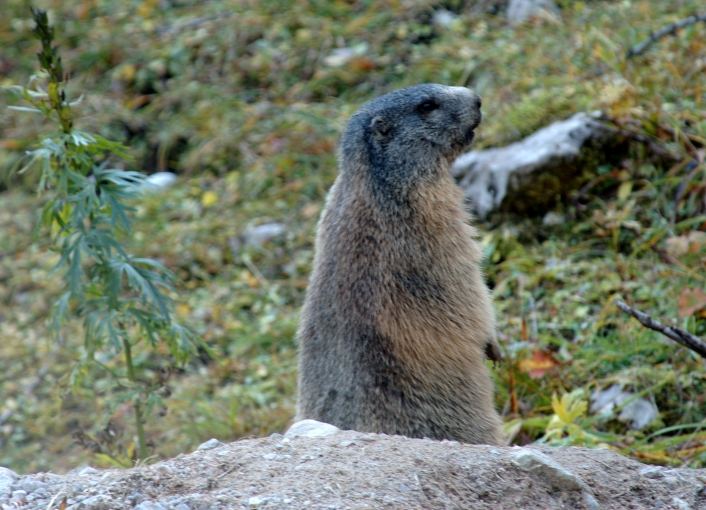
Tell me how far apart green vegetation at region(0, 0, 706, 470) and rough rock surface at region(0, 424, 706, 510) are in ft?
4.56

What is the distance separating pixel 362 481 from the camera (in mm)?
3121

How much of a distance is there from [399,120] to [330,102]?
467cm

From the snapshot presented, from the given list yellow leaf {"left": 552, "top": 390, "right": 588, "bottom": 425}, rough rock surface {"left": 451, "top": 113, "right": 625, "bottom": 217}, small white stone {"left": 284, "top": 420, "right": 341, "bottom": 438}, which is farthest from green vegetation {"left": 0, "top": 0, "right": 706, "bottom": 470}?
small white stone {"left": 284, "top": 420, "right": 341, "bottom": 438}

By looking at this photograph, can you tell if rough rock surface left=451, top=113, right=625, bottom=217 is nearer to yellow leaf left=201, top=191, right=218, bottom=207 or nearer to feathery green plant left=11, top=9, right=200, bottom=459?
yellow leaf left=201, top=191, right=218, bottom=207

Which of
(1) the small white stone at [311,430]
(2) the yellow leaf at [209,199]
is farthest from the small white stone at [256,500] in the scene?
(2) the yellow leaf at [209,199]

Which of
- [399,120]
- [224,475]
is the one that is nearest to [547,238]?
[399,120]

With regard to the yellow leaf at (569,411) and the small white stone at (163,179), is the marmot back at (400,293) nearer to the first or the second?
the yellow leaf at (569,411)

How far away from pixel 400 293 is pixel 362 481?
1515 mm

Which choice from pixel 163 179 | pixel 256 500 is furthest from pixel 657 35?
pixel 256 500

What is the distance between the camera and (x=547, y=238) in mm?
7188

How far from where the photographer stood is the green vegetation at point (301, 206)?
580cm

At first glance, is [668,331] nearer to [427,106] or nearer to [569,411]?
[569,411]

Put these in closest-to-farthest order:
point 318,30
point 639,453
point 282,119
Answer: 1. point 639,453
2. point 282,119
3. point 318,30

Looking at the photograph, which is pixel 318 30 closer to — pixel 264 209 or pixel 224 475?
pixel 264 209
